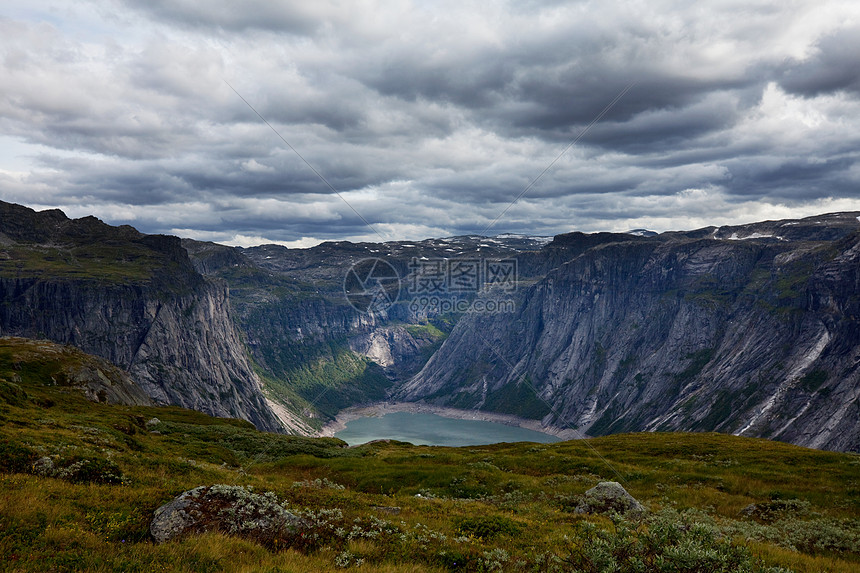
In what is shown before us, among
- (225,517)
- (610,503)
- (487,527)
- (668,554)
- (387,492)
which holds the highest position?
(668,554)

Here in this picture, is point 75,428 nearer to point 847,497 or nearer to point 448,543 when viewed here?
point 448,543

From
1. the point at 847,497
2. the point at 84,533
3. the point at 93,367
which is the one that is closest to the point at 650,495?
the point at 847,497

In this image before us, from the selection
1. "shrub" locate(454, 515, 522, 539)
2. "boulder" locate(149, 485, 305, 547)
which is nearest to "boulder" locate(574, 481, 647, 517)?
"shrub" locate(454, 515, 522, 539)

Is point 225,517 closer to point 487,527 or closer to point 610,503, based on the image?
point 487,527

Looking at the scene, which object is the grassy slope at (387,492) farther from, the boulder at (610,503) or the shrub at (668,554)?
the shrub at (668,554)

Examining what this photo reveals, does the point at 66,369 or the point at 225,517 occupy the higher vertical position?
the point at 225,517

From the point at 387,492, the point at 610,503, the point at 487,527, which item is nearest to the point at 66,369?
the point at 387,492
